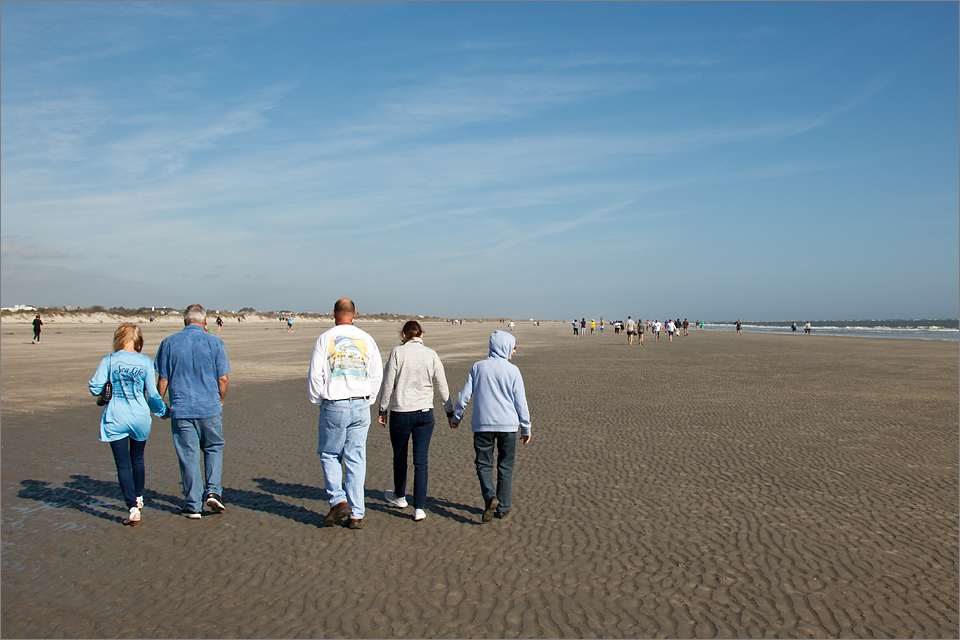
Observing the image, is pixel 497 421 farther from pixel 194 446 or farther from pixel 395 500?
pixel 194 446

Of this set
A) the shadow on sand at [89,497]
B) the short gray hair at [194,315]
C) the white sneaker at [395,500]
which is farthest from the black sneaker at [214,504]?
the short gray hair at [194,315]

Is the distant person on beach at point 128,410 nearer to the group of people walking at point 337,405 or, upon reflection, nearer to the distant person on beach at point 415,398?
the group of people walking at point 337,405

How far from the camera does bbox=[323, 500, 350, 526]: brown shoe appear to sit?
18.0 feet

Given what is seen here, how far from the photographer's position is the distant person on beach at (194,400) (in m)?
5.76

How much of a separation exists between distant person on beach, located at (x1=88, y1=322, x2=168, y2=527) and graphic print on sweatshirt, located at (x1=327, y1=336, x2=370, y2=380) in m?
1.78

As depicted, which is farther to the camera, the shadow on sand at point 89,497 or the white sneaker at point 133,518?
the shadow on sand at point 89,497

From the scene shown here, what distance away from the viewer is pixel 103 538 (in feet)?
17.5

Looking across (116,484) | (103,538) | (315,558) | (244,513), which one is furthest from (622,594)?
(116,484)

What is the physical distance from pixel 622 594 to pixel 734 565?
117cm

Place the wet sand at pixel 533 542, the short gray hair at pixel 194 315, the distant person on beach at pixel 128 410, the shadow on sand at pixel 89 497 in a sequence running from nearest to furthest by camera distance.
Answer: the wet sand at pixel 533 542
the distant person on beach at pixel 128 410
the short gray hair at pixel 194 315
the shadow on sand at pixel 89 497

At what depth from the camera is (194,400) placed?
5.79m

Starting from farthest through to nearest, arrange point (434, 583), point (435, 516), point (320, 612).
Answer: point (435, 516) < point (434, 583) < point (320, 612)

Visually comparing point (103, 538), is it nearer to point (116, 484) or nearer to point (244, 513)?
point (244, 513)

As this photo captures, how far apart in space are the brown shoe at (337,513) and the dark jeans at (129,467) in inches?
79.4
